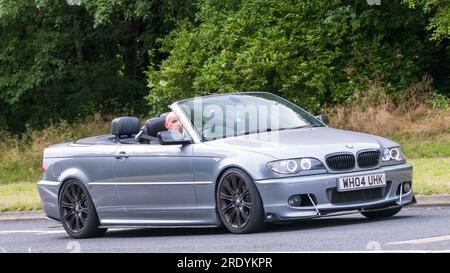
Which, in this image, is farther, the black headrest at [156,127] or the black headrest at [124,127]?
the black headrest at [124,127]

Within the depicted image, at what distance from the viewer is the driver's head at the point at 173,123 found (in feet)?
45.9

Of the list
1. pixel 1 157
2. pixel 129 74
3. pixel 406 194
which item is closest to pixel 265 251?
pixel 406 194

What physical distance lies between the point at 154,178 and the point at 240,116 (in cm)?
122

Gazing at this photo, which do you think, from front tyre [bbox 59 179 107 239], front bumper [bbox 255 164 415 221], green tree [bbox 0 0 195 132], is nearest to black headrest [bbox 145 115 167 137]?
front tyre [bbox 59 179 107 239]

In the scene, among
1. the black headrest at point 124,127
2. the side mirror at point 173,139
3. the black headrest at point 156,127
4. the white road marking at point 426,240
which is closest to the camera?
the white road marking at point 426,240

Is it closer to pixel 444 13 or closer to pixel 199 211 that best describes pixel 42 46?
pixel 444 13

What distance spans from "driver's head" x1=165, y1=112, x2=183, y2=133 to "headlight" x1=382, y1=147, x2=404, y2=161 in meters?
2.45

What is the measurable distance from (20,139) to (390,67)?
11331 millimetres

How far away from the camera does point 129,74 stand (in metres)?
37.7

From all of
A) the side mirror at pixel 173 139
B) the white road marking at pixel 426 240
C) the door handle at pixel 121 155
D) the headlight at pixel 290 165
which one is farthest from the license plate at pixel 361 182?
the door handle at pixel 121 155

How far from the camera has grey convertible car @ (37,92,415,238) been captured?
12391mm

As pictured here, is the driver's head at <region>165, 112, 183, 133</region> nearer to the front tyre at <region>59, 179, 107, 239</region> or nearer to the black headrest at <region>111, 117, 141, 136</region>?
the black headrest at <region>111, 117, 141, 136</region>

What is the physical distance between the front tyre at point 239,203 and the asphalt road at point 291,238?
157 millimetres

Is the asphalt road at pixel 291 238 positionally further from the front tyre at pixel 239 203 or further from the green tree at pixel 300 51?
the green tree at pixel 300 51
